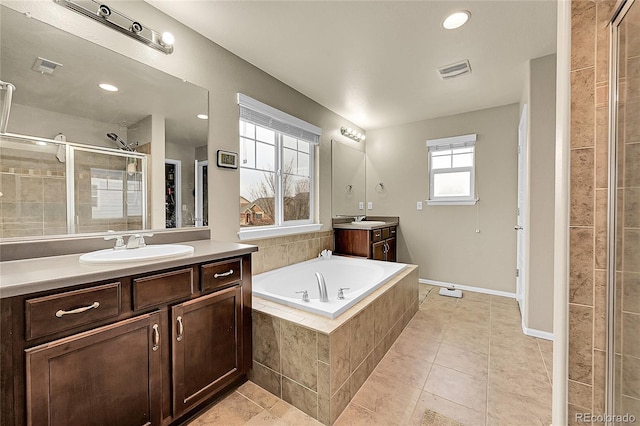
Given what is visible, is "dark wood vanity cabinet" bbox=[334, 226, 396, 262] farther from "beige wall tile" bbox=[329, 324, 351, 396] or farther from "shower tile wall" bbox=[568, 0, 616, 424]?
"shower tile wall" bbox=[568, 0, 616, 424]

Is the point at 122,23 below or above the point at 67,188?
above

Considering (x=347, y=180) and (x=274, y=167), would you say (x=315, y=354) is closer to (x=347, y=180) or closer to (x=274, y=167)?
(x=274, y=167)

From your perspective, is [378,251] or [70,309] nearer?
[70,309]

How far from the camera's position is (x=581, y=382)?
1037 millimetres

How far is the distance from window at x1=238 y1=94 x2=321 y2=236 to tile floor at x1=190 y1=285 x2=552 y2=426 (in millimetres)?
1333

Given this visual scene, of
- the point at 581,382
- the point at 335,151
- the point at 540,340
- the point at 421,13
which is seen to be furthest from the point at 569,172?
the point at 335,151

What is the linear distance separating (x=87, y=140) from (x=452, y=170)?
12.7ft

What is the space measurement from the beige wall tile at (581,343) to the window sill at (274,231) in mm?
2088

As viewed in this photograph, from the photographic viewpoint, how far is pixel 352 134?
3.93 metres

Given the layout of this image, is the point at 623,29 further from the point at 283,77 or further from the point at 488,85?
the point at 283,77

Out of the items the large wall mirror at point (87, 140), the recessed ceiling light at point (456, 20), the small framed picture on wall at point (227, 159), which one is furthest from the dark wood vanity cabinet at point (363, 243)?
the recessed ceiling light at point (456, 20)

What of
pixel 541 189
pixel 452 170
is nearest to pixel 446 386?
pixel 541 189

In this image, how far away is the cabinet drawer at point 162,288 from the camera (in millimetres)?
1170

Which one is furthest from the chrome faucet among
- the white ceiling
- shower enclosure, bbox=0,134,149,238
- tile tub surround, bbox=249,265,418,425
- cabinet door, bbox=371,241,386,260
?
cabinet door, bbox=371,241,386,260
